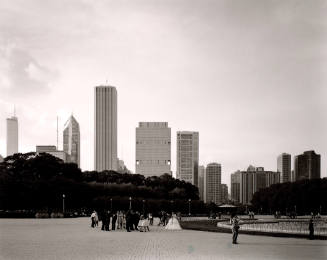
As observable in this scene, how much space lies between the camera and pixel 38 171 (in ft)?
344

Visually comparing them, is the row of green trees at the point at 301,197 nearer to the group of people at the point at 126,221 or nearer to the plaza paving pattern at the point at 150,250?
the group of people at the point at 126,221

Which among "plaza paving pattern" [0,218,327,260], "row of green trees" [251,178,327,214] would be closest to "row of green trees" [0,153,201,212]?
"row of green trees" [251,178,327,214]

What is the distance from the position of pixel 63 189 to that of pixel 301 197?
59.2 m

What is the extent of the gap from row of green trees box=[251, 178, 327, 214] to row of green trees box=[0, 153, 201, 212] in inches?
833

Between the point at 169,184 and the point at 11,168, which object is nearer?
the point at 11,168

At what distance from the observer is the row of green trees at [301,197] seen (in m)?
126

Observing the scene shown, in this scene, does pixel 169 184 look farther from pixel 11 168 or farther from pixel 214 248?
pixel 214 248

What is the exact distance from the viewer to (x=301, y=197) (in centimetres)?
12731

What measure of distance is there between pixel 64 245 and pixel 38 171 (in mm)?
80818

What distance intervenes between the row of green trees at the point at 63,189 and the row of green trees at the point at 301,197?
833 inches

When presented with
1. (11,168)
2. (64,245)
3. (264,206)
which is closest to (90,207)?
(11,168)

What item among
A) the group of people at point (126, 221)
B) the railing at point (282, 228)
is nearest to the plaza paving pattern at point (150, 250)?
the group of people at point (126, 221)

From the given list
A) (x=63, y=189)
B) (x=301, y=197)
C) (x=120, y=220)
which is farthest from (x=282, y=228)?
(x=301, y=197)

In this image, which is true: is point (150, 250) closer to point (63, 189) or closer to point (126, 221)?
point (126, 221)
